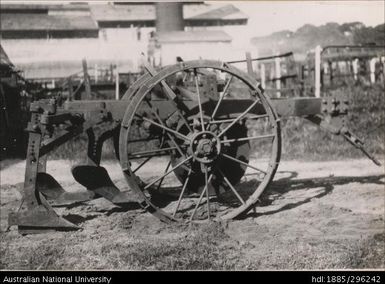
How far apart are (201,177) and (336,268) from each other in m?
2.41

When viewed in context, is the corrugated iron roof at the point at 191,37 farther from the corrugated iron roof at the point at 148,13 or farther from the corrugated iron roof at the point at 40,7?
the corrugated iron roof at the point at 40,7

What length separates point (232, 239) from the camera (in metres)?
5.05

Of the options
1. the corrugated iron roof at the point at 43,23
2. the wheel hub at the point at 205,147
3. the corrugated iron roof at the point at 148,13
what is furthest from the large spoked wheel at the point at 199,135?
the corrugated iron roof at the point at 148,13

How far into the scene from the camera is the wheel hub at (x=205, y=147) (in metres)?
5.50

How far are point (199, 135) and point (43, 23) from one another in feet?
124

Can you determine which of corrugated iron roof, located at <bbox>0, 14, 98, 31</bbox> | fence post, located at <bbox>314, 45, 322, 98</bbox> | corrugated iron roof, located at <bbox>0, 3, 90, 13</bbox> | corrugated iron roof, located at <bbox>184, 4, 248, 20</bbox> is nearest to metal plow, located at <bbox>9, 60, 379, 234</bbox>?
fence post, located at <bbox>314, 45, 322, 98</bbox>

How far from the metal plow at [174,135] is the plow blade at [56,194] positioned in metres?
0.01

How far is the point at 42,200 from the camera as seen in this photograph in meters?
5.44

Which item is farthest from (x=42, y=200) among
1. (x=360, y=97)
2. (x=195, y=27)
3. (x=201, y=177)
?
(x=195, y=27)

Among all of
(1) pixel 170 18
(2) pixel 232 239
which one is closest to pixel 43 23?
(1) pixel 170 18

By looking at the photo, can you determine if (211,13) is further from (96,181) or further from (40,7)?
(96,181)

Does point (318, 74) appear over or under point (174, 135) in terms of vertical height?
over

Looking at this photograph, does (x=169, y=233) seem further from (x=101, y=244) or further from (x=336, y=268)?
(x=336, y=268)

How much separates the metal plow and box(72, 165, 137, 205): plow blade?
13mm
